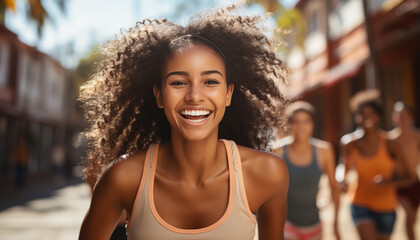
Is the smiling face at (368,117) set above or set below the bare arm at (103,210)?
above

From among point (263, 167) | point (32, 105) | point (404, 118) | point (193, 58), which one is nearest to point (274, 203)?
point (263, 167)

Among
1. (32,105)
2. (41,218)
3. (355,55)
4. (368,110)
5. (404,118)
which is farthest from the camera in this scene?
(32,105)

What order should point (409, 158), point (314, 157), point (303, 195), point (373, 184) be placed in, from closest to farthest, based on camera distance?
1. point (303, 195)
2. point (314, 157)
3. point (373, 184)
4. point (409, 158)

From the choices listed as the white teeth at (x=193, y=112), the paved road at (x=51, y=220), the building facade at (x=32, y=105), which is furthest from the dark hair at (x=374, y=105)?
the building facade at (x=32, y=105)

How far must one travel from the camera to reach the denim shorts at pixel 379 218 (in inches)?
172

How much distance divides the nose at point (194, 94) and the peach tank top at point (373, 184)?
10.8 ft

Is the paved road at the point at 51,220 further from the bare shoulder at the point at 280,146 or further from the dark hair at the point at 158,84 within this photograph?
the dark hair at the point at 158,84

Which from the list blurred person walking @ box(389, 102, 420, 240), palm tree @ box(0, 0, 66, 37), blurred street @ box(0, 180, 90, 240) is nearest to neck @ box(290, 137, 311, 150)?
blurred person walking @ box(389, 102, 420, 240)

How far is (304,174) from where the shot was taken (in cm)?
408

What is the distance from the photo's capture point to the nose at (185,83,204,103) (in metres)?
1.72

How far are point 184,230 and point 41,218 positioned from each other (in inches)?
313

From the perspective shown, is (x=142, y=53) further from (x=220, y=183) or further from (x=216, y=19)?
(x=220, y=183)

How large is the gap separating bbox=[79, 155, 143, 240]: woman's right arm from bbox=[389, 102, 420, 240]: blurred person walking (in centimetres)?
394

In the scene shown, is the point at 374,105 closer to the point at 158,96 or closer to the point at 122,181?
the point at 158,96
